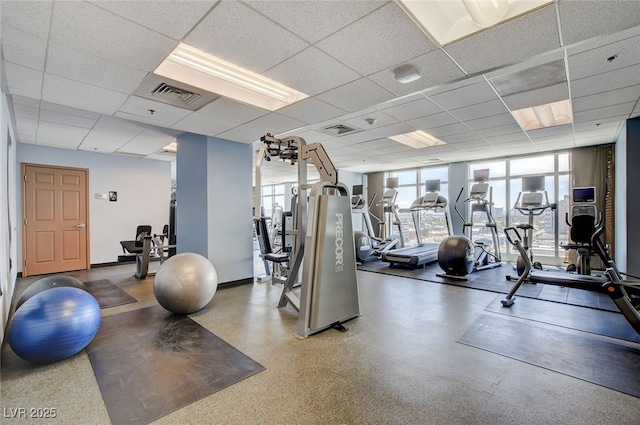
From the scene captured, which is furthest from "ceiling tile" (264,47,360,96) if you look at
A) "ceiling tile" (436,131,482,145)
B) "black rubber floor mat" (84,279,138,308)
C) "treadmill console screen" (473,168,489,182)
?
"treadmill console screen" (473,168,489,182)

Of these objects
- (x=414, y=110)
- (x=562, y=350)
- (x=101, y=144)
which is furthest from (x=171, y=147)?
(x=562, y=350)

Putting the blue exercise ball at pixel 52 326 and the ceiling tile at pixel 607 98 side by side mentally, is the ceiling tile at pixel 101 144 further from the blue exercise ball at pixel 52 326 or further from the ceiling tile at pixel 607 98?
the ceiling tile at pixel 607 98

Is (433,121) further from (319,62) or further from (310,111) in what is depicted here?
(319,62)

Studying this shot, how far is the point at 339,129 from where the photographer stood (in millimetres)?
5309

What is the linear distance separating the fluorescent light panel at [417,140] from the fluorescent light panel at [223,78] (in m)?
2.91

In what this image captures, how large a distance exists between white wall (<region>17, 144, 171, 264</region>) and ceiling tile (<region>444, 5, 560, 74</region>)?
7.27m

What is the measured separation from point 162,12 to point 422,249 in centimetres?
677

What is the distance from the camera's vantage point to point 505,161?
800 cm

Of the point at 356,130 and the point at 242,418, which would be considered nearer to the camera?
the point at 242,418

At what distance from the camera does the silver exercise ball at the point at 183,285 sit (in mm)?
3533

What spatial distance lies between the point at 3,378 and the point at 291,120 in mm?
3752

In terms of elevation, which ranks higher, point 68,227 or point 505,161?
point 505,161

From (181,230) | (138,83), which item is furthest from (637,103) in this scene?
(181,230)

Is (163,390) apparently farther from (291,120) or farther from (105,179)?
(105,179)
